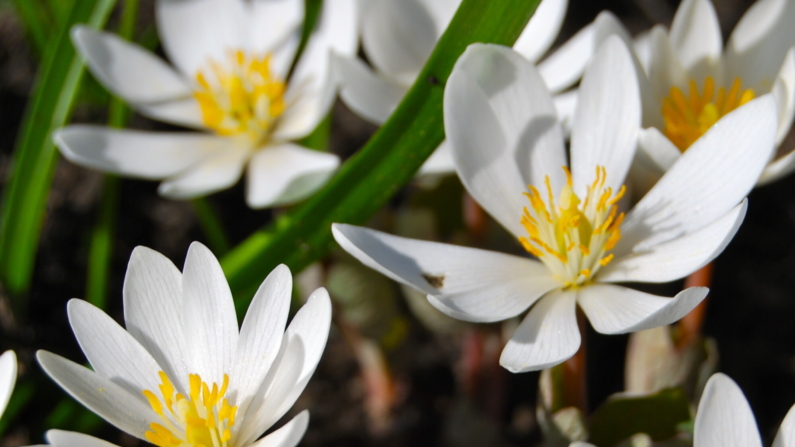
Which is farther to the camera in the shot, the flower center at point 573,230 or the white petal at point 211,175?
the white petal at point 211,175

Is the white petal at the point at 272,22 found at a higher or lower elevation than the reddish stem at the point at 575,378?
higher

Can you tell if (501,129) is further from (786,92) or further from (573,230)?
(786,92)

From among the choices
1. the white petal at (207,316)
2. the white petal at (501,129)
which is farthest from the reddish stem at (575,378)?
the white petal at (207,316)

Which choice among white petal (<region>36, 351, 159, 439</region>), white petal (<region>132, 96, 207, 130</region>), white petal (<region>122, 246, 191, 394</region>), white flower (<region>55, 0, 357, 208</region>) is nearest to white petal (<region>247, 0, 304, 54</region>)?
white flower (<region>55, 0, 357, 208</region>)

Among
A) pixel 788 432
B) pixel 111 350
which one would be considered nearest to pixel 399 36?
pixel 111 350

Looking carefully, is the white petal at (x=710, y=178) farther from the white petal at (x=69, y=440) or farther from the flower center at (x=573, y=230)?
the white petal at (x=69, y=440)

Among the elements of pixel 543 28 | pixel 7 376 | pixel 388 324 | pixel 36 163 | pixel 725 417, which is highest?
pixel 543 28
